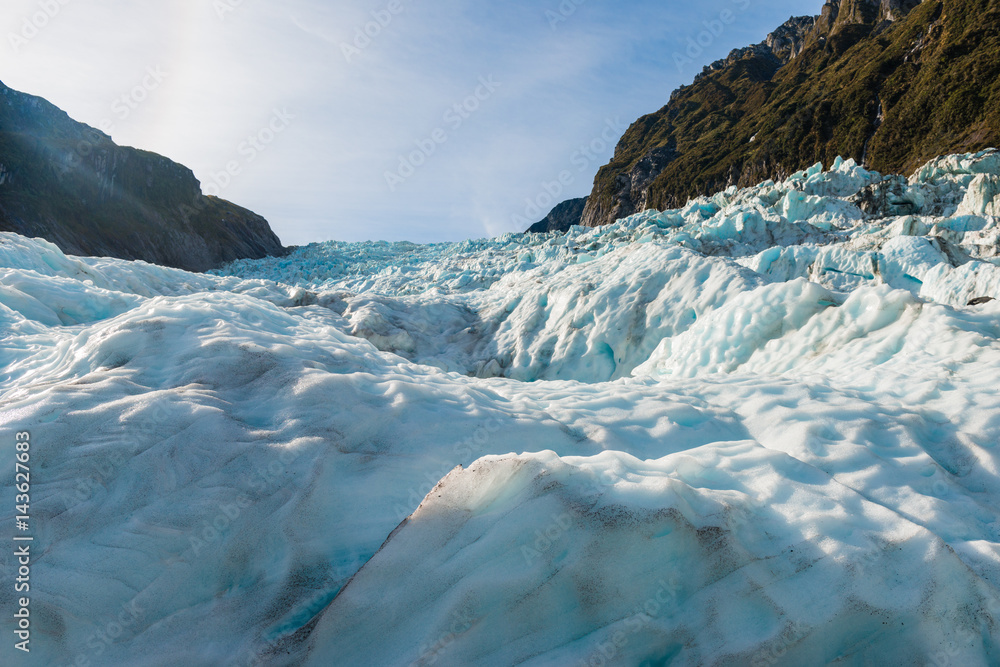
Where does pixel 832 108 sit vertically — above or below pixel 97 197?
above

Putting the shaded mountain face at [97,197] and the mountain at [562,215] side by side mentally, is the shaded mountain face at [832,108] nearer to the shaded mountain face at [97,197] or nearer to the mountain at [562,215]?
the mountain at [562,215]

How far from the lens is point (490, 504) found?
278 cm

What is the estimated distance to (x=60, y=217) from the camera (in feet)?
146

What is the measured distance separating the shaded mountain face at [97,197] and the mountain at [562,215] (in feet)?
222

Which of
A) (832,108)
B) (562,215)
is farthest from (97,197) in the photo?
(562,215)

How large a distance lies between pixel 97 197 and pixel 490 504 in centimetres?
6456

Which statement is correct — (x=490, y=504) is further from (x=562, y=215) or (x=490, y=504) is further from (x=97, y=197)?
(x=562, y=215)

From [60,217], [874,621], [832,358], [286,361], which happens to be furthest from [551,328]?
[60,217]

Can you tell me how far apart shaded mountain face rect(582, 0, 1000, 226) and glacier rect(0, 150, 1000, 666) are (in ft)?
166

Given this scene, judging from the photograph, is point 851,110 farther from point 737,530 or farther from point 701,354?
point 737,530

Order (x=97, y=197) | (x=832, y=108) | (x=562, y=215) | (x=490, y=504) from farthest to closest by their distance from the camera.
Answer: (x=562, y=215) < (x=832, y=108) < (x=97, y=197) < (x=490, y=504)

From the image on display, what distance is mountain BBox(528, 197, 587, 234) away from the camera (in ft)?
372

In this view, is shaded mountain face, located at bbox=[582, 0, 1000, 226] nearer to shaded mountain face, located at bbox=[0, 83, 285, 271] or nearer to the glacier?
the glacier

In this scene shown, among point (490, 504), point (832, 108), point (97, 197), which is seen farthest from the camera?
point (832, 108)
